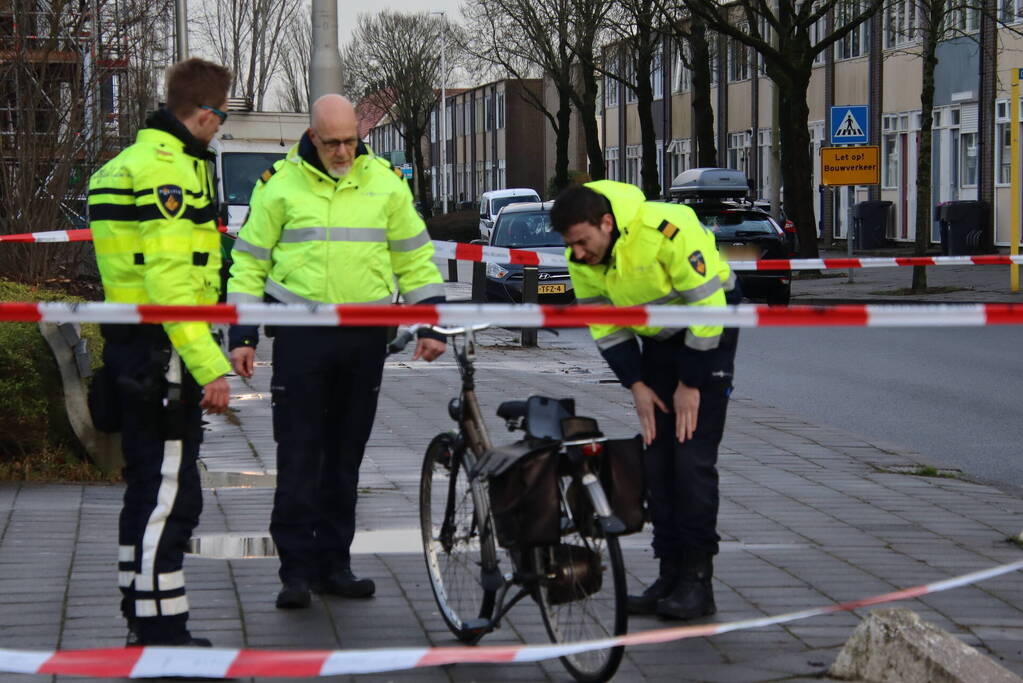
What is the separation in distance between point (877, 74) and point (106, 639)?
4190 cm

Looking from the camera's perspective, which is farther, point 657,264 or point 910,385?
point 910,385

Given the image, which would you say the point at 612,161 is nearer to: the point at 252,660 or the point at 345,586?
the point at 345,586

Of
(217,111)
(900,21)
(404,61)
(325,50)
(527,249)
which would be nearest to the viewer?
(217,111)

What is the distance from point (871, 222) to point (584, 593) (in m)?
38.2

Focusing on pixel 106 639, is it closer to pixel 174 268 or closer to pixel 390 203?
pixel 174 268

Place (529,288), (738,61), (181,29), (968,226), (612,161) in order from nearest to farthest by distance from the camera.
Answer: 1. (529,288)
2. (181,29)
3. (968,226)
4. (738,61)
5. (612,161)

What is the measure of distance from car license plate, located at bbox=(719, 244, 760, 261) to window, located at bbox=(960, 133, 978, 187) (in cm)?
1890

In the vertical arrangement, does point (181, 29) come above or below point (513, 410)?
above

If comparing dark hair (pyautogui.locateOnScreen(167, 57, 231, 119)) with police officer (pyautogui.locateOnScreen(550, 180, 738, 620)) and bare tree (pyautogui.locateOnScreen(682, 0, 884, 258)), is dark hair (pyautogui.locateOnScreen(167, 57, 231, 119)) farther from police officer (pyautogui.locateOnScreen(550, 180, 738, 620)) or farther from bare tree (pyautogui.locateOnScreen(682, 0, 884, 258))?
bare tree (pyautogui.locateOnScreen(682, 0, 884, 258))

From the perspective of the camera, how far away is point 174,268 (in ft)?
15.1

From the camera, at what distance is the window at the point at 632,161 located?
69.6 m

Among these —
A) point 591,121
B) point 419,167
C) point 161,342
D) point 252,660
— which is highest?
point 591,121

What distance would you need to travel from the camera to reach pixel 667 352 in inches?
210

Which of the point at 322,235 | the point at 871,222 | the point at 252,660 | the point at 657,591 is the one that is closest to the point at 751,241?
the point at 657,591
